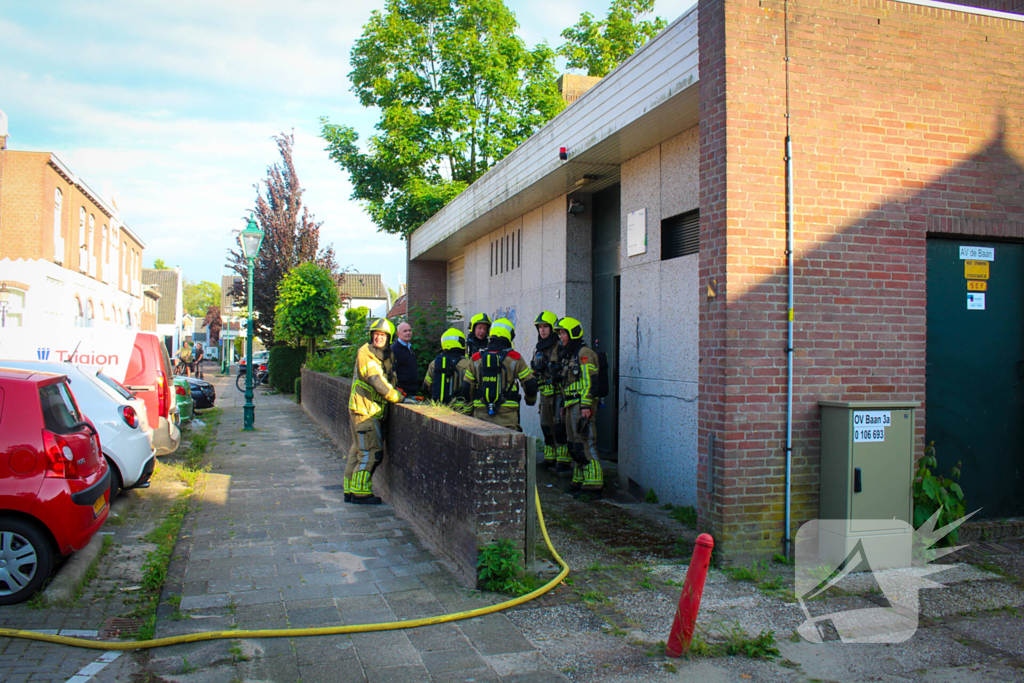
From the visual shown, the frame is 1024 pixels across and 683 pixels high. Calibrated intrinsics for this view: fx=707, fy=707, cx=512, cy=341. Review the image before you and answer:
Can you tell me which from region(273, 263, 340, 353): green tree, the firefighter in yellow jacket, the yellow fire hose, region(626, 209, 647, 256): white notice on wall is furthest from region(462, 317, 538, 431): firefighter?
region(273, 263, 340, 353): green tree

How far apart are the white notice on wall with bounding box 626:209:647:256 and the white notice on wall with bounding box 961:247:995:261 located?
3154mm

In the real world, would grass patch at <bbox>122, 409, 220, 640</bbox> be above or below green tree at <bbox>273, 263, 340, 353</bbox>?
below

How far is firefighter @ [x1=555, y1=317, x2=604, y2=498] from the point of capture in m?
8.00

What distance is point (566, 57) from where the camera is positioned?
29.2 m

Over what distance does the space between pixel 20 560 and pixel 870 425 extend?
20.1 feet

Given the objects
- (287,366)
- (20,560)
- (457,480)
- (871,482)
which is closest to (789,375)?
(871,482)

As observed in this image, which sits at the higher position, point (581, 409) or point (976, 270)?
point (976, 270)

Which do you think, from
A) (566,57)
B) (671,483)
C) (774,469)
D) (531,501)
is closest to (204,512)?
(531,501)

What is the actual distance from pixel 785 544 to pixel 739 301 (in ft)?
6.42

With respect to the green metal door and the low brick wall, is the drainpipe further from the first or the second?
the low brick wall

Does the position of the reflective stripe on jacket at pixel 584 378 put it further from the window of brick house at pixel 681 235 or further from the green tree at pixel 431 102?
the green tree at pixel 431 102

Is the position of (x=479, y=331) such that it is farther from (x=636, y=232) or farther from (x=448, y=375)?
(x=636, y=232)

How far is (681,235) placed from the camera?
7.73 metres

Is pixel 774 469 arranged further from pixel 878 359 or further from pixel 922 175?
pixel 922 175
